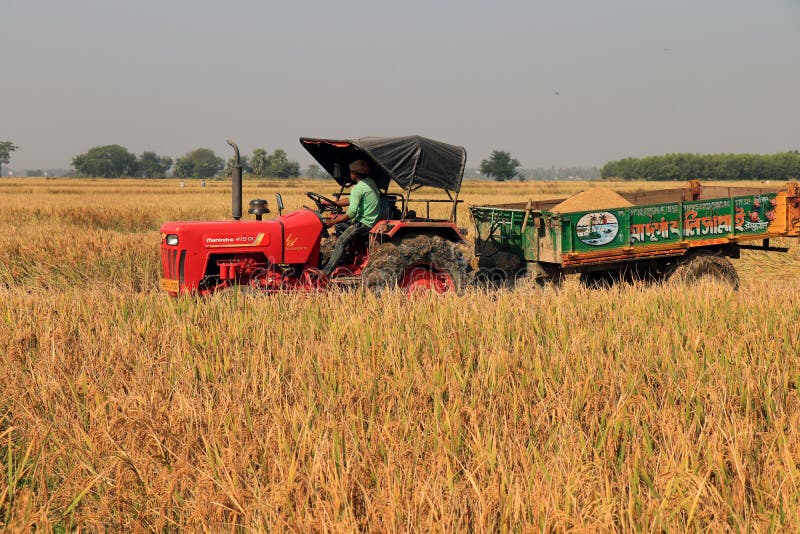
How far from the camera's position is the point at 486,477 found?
2438 millimetres

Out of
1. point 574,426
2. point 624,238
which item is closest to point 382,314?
point 574,426

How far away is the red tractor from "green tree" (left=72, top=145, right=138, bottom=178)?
130703 millimetres

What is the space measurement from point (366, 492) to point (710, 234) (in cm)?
688

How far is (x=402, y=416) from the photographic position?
2.97 metres

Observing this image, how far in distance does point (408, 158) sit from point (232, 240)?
1866 millimetres

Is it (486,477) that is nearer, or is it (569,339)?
(486,477)

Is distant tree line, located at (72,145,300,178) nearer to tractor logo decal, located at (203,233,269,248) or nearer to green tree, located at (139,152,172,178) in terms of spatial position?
green tree, located at (139,152,172,178)

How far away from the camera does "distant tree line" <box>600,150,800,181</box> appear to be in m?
90.2

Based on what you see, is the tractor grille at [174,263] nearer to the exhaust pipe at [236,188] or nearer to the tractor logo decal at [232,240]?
the tractor logo decal at [232,240]

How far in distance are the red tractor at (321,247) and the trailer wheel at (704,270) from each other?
2.72 metres

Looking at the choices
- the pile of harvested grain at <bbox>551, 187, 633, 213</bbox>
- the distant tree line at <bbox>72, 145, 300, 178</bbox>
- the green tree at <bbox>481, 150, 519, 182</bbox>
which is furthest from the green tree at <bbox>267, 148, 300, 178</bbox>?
the pile of harvested grain at <bbox>551, 187, 633, 213</bbox>

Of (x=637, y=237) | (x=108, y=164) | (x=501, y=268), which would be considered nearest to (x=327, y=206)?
(x=501, y=268)

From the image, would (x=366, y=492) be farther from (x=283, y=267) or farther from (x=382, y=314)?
(x=283, y=267)

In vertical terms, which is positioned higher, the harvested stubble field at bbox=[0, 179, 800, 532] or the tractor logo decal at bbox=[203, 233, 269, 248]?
the tractor logo decal at bbox=[203, 233, 269, 248]
